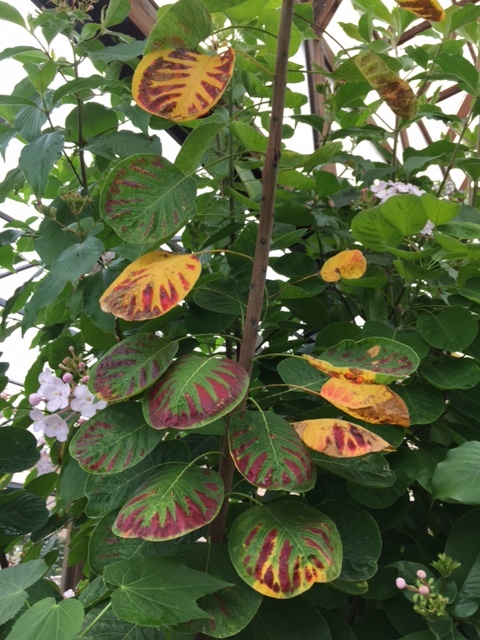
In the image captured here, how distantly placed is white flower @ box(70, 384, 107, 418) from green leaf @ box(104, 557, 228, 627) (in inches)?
8.2

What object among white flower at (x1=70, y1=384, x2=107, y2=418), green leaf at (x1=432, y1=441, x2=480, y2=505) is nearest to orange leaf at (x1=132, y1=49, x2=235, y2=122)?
white flower at (x1=70, y1=384, x2=107, y2=418)

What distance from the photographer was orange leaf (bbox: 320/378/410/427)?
52 cm

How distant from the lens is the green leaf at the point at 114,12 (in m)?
0.89

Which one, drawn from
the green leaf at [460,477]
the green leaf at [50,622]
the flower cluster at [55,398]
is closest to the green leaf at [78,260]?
the flower cluster at [55,398]

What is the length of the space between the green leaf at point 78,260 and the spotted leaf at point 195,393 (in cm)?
20

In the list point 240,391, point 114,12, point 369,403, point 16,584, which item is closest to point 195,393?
point 240,391

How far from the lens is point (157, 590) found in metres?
0.53

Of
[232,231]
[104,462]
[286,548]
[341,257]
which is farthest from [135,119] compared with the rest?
[286,548]

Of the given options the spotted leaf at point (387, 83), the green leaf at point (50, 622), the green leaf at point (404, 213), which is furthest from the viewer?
the green leaf at point (404, 213)

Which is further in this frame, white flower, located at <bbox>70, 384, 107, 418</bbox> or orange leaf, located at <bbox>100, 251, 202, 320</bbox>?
white flower, located at <bbox>70, 384, 107, 418</bbox>

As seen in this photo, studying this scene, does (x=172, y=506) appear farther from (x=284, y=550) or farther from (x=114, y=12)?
(x=114, y=12)

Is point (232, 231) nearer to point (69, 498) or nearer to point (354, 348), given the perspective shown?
point (354, 348)

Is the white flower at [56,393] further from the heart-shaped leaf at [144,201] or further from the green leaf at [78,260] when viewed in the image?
the heart-shaped leaf at [144,201]

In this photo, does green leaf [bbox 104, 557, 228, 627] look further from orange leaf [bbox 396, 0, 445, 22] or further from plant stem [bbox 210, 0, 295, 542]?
orange leaf [bbox 396, 0, 445, 22]
